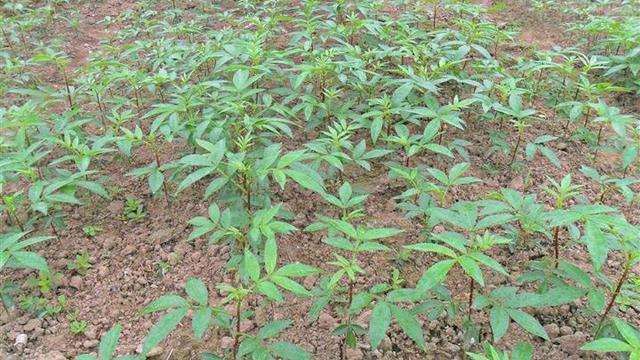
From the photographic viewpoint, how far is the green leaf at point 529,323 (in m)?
1.57

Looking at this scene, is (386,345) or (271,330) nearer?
(271,330)

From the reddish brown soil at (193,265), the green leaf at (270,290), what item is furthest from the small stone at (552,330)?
the green leaf at (270,290)

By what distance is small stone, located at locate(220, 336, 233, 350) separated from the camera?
6.35 feet

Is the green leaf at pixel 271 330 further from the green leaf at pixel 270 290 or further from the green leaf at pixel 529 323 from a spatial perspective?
the green leaf at pixel 529 323

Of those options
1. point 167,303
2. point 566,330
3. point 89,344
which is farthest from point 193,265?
point 566,330

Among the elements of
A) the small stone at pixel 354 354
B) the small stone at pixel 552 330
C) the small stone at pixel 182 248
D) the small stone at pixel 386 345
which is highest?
the small stone at pixel 182 248

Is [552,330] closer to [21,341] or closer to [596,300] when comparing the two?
[596,300]

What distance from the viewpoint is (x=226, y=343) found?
6.40 feet

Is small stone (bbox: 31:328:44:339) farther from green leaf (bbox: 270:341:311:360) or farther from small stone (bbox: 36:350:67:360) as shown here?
green leaf (bbox: 270:341:311:360)

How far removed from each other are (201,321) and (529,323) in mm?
954

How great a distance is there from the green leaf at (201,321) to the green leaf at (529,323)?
90 centimetres

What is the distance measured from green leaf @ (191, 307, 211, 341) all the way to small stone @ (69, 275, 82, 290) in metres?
0.91

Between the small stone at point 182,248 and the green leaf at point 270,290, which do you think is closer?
the green leaf at point 270,290

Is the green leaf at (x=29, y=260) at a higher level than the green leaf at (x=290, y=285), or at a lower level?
lower
